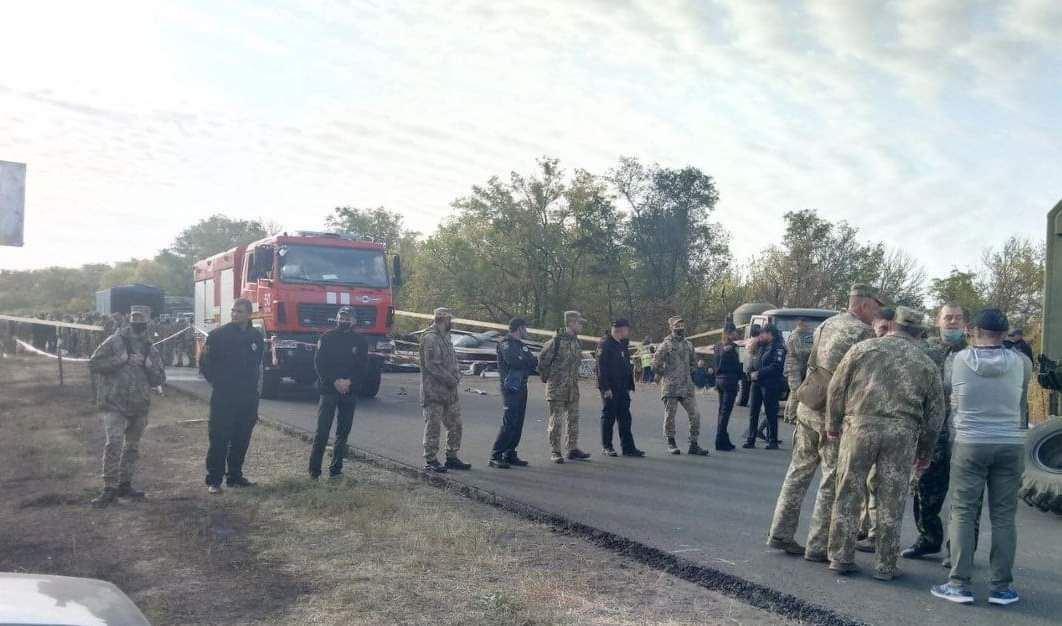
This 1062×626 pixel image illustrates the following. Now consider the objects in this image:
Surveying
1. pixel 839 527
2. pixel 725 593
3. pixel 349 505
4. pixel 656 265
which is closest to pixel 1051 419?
pixel 839 527

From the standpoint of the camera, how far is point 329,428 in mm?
9539

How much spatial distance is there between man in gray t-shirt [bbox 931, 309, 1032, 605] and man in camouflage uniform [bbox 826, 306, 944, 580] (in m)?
0.31

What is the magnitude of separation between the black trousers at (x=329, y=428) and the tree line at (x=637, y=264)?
27.6 m

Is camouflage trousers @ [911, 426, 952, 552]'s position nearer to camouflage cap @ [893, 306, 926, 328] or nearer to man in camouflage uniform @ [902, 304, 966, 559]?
man in camouflage uniform @ [902, 304, 966, 559]

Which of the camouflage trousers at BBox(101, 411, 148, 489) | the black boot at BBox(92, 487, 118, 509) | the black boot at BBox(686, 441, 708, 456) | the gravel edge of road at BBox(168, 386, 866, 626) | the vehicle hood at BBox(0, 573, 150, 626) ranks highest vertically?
the vehicle hood at BBox(0, 573, 150, 626)

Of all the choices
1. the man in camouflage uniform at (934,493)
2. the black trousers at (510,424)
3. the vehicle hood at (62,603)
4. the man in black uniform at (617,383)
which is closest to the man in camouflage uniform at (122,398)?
the black trousers at (510,424)

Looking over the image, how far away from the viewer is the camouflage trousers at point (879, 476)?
5.75m

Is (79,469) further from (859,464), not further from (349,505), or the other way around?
(859,464)

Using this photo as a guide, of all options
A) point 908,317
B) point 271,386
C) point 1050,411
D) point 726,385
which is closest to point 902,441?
point 908,317

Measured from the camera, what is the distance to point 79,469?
10203mm

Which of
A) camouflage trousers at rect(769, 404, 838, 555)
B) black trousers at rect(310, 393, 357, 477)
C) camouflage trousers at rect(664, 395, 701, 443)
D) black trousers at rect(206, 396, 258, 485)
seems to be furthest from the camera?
camouflage trousers at rect(664, 395, 701, 443)

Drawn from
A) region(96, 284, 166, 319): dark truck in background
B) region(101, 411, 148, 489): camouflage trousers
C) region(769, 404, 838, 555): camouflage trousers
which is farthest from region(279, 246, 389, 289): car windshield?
region(96, 284, 166, 319): dark truck in background

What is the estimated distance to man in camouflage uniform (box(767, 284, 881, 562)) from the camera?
619 cm

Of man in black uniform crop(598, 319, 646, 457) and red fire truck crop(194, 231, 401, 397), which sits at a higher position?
red fire truck crop(194, 231, 401, 397)
